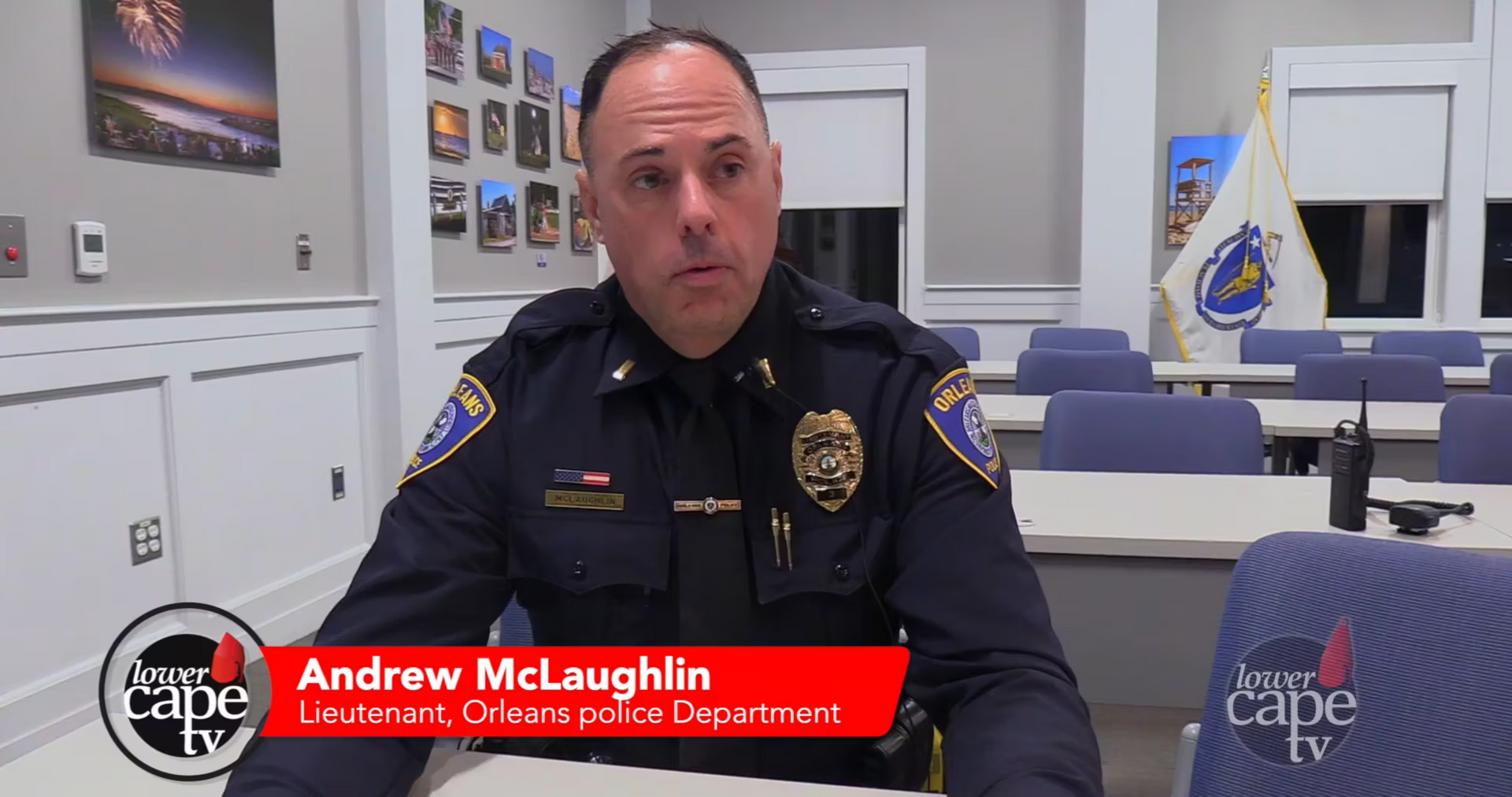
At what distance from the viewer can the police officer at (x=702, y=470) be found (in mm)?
1006

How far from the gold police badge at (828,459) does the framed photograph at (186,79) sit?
223 centimetres

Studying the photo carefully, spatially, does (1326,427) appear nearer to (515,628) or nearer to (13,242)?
(515,628)

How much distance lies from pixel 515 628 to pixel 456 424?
0.29m

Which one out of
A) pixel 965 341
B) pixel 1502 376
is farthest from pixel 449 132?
pixel 1502 376

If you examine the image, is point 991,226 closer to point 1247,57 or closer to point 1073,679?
point 1247,57

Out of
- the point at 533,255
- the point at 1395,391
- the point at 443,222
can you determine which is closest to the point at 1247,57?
the point at 1395,391

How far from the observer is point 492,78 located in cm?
441

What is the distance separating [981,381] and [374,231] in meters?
2.33

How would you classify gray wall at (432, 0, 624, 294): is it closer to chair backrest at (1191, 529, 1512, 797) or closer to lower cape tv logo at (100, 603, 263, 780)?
lower cape tv logo at (100, 603, 263, 780)

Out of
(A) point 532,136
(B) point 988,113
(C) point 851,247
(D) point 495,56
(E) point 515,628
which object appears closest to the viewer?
(E) point 515,628

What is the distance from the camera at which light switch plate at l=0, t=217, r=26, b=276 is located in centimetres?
222

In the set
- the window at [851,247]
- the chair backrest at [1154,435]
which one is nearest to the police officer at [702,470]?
the chair backrest at [1154,435]

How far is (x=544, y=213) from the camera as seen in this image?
4.93 m

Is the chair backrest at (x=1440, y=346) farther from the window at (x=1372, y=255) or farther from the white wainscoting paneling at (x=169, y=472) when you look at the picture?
the white wainscoting paneling at (x=169, y=472)
